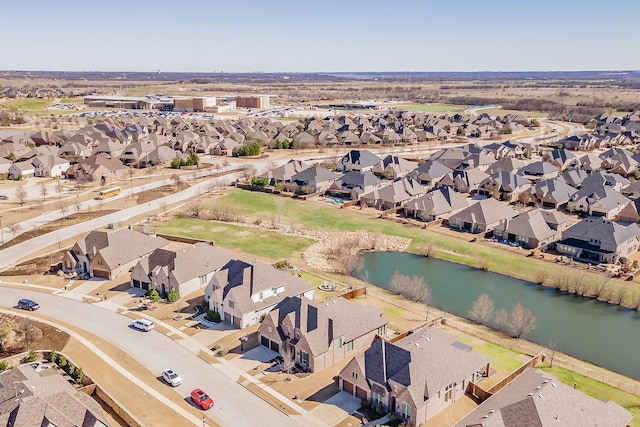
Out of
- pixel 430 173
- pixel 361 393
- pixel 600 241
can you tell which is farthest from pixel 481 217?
pixel 361 393

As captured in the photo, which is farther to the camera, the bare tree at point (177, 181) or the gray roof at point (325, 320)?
the bare tree at point (177, 181)

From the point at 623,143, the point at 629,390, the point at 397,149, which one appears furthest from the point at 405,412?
the point at 623,143

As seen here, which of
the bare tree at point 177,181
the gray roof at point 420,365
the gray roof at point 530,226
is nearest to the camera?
the gray roof at point 420,365

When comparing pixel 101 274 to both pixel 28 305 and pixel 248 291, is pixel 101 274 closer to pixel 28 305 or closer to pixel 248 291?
pixel 28 305

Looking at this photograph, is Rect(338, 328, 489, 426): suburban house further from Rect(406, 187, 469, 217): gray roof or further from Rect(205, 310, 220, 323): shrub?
Rect(406, 187, 469, 217): gray roof

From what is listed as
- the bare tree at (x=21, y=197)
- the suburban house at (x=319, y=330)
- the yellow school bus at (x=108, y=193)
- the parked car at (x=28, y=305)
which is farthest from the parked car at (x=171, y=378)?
the yellow school bus at (x=108, y=193)

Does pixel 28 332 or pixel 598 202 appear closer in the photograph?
pixel 28 332

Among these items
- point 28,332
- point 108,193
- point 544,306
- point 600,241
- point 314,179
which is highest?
point 314,179

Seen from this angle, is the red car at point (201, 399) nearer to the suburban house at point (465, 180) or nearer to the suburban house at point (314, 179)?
the suburban house at point (314, 179)
